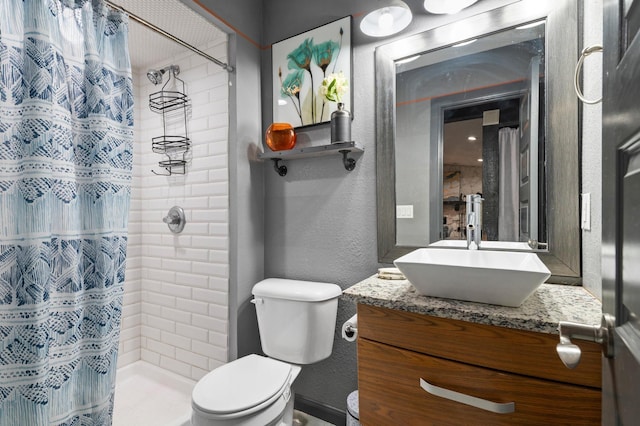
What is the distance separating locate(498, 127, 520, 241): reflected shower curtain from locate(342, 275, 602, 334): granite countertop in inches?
11.0

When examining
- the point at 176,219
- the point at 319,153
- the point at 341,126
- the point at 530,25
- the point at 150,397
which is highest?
the point at 530,25

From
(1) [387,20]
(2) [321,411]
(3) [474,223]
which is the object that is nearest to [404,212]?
(3) [474,223]

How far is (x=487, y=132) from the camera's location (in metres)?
1.37

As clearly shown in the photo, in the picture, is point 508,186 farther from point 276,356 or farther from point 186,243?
point 186,243

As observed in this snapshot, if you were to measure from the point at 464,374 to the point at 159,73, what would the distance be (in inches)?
98.6

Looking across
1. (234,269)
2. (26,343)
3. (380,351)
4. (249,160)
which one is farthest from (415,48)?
(26,343)

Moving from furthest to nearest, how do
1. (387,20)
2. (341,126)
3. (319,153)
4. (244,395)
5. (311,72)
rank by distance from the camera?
(311,72), (319,153), (341,126), (387,20), (244,395)

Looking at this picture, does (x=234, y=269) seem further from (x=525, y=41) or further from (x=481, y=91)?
(x=525, y=41)

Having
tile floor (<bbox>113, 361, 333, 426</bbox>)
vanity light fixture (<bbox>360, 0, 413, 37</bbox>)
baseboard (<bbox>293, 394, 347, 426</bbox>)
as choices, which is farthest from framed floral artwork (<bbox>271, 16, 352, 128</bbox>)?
tile floor (<bbox>113, 361, 333, 426</bbox>)

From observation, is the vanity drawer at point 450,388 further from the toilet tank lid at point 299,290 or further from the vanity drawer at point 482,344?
the toilet tank lid at point 299,290

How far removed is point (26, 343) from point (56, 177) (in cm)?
53

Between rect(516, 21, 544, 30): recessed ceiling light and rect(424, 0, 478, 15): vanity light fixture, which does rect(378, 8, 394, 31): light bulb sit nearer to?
rect(424, 0, 478, 15): vanity light fixture

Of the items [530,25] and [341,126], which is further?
[341,126]

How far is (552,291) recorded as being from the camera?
1101 millimetres
